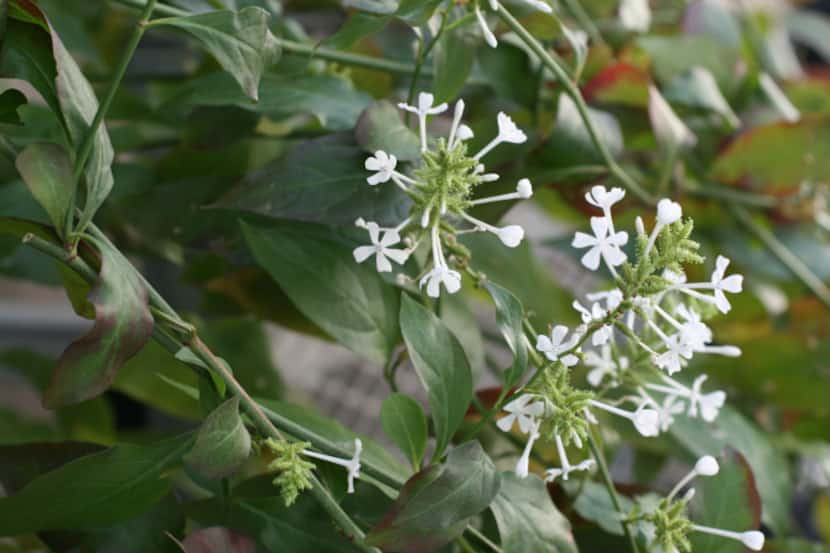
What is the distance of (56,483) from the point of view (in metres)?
0.24

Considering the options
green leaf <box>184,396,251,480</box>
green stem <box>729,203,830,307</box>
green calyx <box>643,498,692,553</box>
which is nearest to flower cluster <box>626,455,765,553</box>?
green calyx <box>643,498,692,553</box>

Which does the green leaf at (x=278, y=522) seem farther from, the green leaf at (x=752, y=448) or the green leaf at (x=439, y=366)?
the green leaf at (x=752, y=448)

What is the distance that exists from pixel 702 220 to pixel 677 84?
0.29 ft

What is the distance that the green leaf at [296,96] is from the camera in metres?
0.29

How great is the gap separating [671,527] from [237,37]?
152mm

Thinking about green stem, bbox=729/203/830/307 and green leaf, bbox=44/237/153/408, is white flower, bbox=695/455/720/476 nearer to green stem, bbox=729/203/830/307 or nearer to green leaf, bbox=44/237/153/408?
green leaf, bbox=44/237/153/408

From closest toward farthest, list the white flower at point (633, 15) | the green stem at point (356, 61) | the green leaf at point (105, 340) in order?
1. the green leaf at point (105, 340)
2. the green stem at point (356, 61)
3. the white flower at point (633, 15)

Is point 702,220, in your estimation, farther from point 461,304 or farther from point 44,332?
point 44,332

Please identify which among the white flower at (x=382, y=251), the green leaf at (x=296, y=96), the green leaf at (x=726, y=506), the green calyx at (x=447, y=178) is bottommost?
the green leaf at (x=726, y=506)

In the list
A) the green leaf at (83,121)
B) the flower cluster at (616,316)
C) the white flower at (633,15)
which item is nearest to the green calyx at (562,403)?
the flower cluster at (616,316)

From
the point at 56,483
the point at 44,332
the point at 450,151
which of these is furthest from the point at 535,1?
the point at 44,332

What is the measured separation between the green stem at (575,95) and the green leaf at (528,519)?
0.11 m

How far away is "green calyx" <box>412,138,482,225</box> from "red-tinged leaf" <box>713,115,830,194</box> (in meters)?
0.26

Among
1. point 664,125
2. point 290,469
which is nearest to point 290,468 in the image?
point 290,469
